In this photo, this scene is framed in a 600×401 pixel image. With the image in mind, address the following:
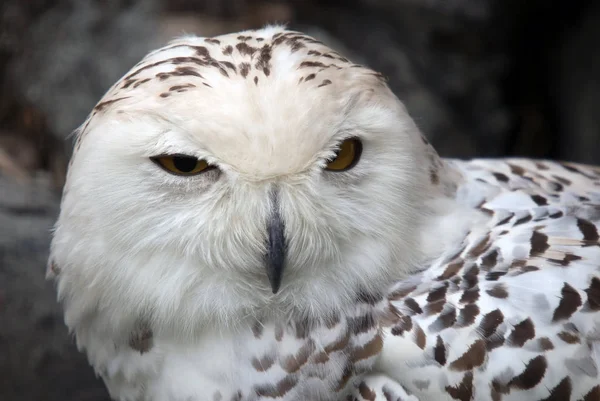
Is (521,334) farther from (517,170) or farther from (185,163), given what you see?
(185,163)

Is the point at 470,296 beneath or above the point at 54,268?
above

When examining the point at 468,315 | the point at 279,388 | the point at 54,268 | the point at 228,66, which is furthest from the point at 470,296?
the point at 54,268

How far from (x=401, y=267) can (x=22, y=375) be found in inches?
67.5

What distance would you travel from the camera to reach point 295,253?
1.58 m

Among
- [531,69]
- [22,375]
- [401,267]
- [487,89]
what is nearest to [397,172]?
[401,267]

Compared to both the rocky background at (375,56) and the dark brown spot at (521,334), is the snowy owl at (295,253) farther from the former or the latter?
the rocky background at (375,56)

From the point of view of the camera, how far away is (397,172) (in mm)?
1629

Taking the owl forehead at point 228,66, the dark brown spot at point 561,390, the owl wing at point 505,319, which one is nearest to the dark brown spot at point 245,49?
the owl forehead at point 228,66

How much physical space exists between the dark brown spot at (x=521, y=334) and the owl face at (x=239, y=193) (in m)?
0.30

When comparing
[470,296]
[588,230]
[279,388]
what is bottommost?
[279,388]

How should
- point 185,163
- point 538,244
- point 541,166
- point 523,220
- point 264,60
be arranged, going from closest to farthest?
point 185,163, point 264,60, point 538,244, point 523,220, point 541,166

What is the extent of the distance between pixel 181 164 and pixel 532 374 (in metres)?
0.87

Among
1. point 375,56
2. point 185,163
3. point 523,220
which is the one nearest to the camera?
point 185,163

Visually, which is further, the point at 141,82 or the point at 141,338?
the point at 141,338
